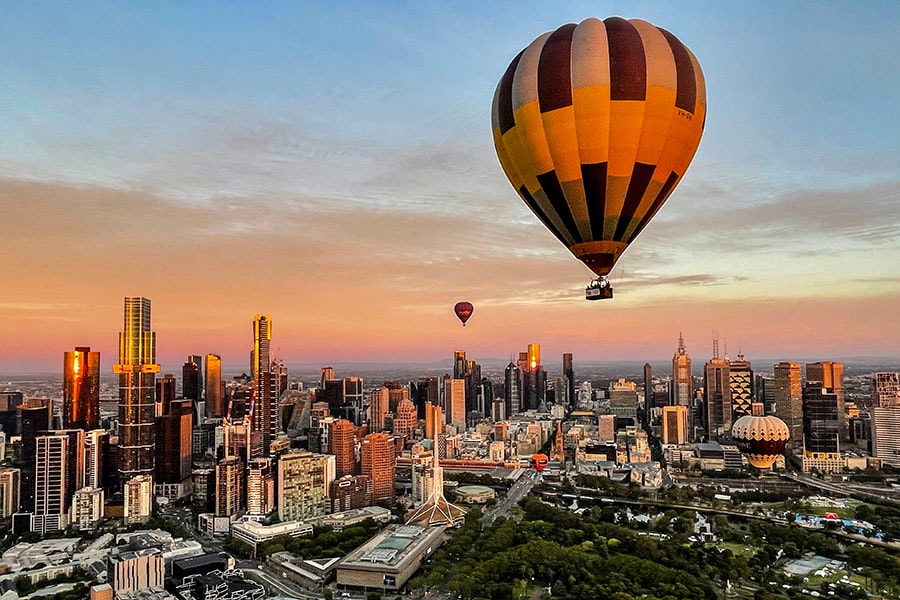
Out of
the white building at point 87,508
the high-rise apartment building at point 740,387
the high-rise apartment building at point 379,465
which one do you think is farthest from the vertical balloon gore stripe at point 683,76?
the high-rise apartment building at point 740,387

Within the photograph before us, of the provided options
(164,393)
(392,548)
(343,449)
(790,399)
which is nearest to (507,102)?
(392,548)

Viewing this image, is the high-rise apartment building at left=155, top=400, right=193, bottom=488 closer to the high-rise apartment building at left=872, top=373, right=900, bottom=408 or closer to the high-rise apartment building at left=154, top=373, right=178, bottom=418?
the high-rise apartment building at left=154, top=373, right=178, bottom=418

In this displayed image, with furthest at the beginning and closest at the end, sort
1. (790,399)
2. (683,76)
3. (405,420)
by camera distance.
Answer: (405,420), (790,399), (683,76)

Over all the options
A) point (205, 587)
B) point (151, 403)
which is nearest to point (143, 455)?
point (151, 403)

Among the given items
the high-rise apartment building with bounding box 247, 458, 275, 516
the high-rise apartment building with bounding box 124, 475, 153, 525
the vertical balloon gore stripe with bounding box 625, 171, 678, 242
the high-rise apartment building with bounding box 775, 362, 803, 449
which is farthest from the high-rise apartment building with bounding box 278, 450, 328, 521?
the high-rise apartment building with bounding box 775, 362, 803, 449

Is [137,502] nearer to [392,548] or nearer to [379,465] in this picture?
[379,465]

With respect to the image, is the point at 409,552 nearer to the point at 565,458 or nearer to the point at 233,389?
the point at 565,458
